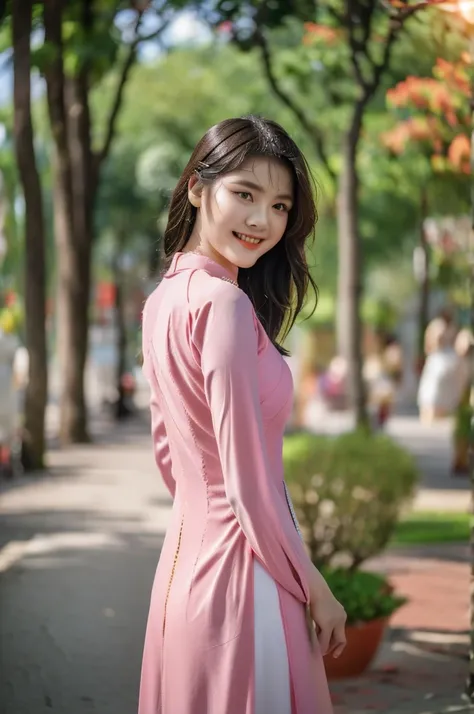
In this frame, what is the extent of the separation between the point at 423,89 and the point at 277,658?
6.78 meters

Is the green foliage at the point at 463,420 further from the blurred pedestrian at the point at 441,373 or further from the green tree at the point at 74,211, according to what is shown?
the green tree at the point at 74,211

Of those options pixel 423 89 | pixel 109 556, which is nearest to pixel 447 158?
pixel 423 89

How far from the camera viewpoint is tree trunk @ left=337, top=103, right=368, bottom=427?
33.8 feet

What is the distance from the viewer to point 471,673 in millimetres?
4723

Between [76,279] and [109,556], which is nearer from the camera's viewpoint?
[109,556]

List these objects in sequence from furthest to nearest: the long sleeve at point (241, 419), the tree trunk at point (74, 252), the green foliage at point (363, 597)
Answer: the tree trunk at point (74, 252), the green foliage at point (363, 597), the long sleeve at point (241, 419)

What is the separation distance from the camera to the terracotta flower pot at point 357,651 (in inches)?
241

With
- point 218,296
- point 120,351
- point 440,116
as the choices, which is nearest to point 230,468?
point 218,296

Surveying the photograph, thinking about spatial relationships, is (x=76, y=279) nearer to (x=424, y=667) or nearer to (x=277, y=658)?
(x=424, y=667)

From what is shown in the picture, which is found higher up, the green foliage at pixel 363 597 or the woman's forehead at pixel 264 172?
the woman's forehead at pixel 264 172

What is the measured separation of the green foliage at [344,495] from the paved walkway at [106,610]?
1.94ft

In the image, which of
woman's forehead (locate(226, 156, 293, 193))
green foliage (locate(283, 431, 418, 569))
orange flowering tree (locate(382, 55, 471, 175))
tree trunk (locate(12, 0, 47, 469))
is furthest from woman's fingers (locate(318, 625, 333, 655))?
tree trunk (locate(12, 0, 47, 469))

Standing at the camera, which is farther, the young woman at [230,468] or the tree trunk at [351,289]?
the tree trunk at [351,289]

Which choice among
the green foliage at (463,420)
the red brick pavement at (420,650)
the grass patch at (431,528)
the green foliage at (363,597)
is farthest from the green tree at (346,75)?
the green foliage at (463,420)
